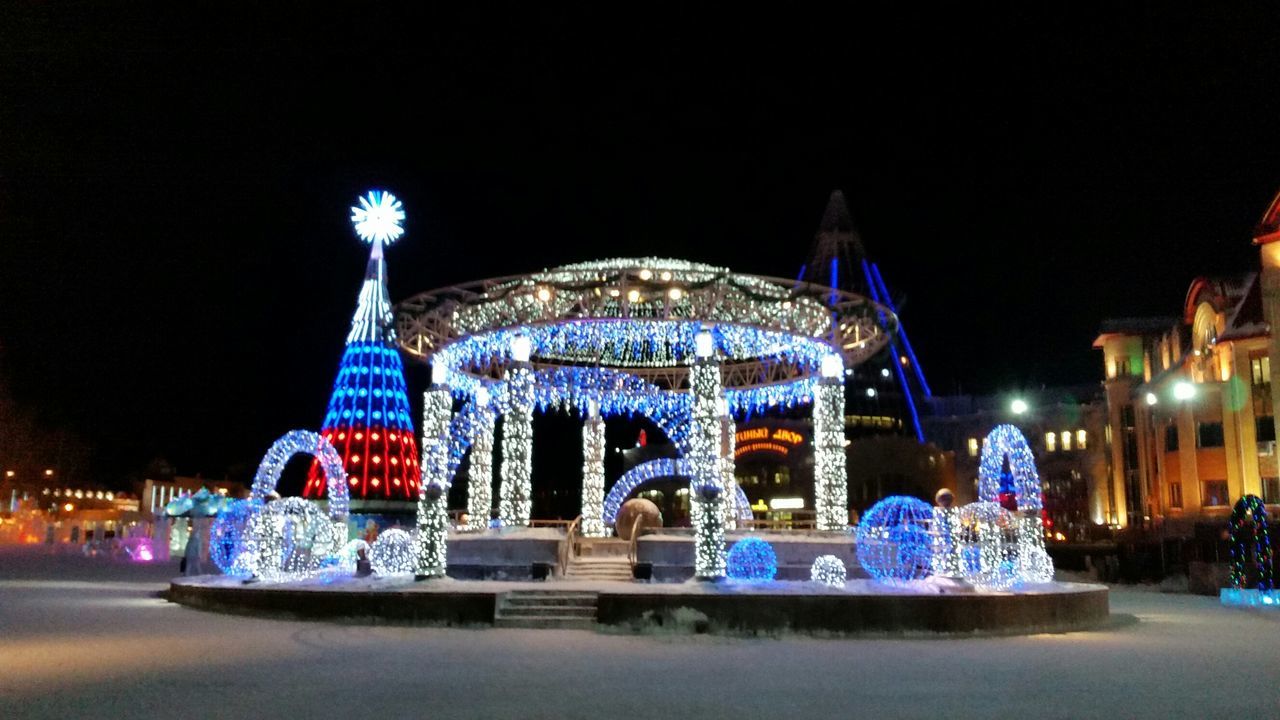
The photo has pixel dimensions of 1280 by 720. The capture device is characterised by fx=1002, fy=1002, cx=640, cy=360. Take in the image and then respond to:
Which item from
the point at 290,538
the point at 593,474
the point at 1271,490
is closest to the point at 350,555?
the point at 290,538

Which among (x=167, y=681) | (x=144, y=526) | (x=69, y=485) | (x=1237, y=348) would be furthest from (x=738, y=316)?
(x=69, y=485)

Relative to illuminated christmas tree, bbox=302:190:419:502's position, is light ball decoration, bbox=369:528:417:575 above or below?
below

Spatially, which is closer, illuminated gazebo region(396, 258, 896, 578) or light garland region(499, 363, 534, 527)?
illuminated gazebo region(396, 258, 896, 578)

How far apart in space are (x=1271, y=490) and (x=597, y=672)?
128ft

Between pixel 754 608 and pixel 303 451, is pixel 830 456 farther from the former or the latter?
pixel 303 451

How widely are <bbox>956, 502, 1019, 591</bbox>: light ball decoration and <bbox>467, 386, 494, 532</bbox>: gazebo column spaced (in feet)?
43.0

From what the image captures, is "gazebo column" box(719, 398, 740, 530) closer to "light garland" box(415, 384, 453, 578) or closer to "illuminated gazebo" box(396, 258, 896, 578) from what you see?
"illuminated gazebo" box(396, 258, 896, 578)

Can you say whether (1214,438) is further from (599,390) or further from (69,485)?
(69,485)

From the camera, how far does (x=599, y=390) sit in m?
32.8

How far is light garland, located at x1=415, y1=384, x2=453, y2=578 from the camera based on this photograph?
70.3 feet

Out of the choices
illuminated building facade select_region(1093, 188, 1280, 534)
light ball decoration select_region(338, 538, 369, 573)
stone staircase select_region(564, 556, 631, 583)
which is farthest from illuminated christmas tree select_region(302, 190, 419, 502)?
illuminated building facade select_region(1093, 188, 1280, 534)

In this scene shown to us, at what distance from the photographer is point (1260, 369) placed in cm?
4097

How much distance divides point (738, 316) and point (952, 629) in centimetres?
1019

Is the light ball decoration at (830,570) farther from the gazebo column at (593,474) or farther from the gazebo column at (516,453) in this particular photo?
the gazebo column at (593,474)
